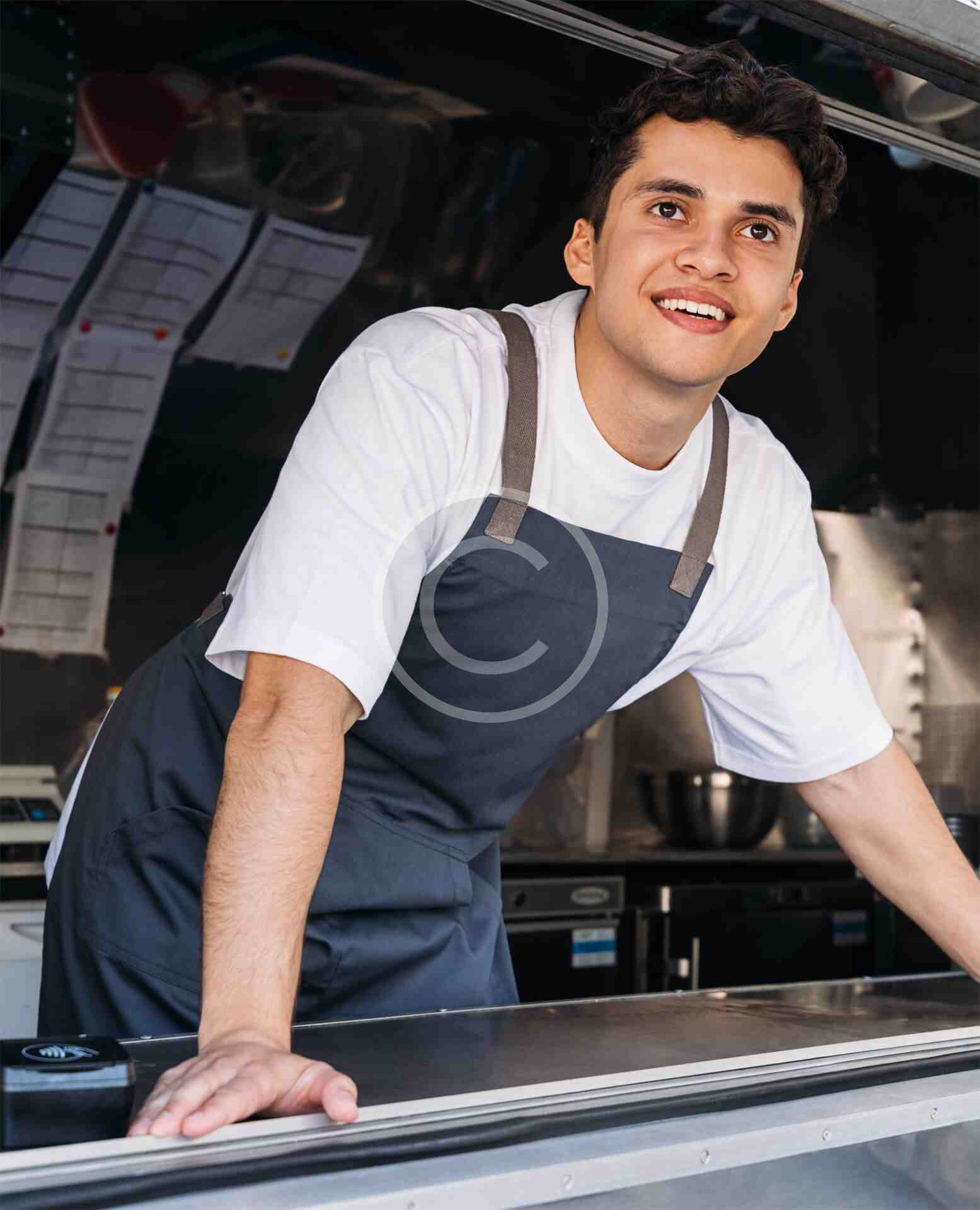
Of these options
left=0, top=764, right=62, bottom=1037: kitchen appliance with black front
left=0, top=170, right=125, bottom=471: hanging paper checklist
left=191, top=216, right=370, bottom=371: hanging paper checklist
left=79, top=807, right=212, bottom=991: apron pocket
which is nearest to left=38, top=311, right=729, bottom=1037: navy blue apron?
left=79, top=807, right=212, bottom=991: apron pocket

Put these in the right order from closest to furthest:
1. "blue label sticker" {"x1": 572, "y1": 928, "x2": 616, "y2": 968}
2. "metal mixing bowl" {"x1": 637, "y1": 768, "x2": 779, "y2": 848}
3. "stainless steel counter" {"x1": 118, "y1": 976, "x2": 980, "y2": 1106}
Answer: "stainless steel counter" {"x1": 118, "y1": 976, "x2": 980, "y2": 1106} < "blue label sticker" {"x1": 572, "y1": 928, "x2": 616, "y2": 968} < "metal mixing bowl" {"x1": 637, "y1": 768, "x2": 779, "y2": 848}

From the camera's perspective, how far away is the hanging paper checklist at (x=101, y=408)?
2.67 meters

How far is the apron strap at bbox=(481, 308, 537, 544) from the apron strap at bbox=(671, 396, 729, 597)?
0.19 meters

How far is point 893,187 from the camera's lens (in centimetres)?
363

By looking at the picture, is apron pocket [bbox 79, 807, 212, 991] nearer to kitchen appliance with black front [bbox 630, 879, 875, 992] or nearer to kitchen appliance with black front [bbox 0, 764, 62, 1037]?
kitchen appliance with black front [bbox 0, 764, 62, 1037]

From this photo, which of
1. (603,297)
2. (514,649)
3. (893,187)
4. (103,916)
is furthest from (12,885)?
(893,187)

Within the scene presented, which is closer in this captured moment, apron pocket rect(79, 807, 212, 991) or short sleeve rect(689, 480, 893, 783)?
apron pocket rect(79, 807, 212, 991)

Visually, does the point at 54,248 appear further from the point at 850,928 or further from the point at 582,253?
the point at 850,928

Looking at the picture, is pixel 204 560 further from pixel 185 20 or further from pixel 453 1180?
pixel 453 1180

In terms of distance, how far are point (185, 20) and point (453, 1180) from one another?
2323mm

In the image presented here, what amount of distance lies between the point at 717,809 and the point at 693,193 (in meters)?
2.09

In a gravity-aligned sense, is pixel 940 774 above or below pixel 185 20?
below

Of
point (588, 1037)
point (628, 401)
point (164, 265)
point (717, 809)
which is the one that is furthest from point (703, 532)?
point (717, 809)

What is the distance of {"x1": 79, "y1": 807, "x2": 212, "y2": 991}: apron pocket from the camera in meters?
1.18
